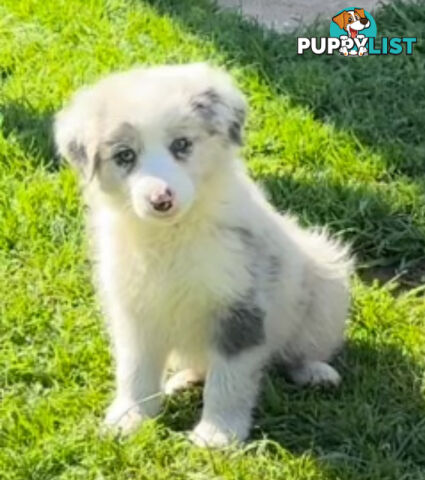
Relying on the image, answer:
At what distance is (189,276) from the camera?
137 inches

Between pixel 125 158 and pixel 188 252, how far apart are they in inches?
13.1

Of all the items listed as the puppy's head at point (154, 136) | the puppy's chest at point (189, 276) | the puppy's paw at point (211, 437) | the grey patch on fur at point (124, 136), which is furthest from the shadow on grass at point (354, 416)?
the grey patch on fur at point (124, 136)

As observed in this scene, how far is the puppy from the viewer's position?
10.8 feet

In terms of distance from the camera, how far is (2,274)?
4.35 metres

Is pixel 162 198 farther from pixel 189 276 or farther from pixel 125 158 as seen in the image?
pixel 189 276

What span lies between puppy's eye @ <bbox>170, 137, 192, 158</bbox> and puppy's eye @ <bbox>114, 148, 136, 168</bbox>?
0.10 metres

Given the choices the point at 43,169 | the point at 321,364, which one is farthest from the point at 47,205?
the point at 321,364

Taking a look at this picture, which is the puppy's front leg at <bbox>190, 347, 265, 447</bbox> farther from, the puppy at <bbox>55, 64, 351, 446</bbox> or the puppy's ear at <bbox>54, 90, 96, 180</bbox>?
the puppy's ear at <bbox>54, 90, 96, 180</bbox>

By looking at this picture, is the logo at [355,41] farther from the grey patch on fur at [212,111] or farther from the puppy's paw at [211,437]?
the puppy's paw at [211,437]

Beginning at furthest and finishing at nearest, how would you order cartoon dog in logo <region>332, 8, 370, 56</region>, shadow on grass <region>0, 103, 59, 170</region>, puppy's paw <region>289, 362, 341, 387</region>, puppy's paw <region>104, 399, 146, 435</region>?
cartoon dog in logo <region>332, 8, 370, 56</region> → shadow on grass <region>0, 103, 59, 170</region> → puppy's paw <region>289, 362, 341, 387</region> → puppy's paw <region>104, 399, 146, 435</region>

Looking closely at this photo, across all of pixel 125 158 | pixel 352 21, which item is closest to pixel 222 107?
pixel 125 158

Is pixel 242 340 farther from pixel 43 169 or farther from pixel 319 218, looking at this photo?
pixel 43 169

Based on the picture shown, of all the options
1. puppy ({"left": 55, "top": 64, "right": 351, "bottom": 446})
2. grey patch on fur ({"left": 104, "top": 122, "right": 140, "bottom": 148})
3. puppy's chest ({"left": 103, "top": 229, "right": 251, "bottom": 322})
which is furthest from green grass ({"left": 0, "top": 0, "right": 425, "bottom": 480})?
grey patch on fur ({"left": 104, "top": 122, "right": 140, "bottom": 148})

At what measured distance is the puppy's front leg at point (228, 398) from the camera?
353cm
